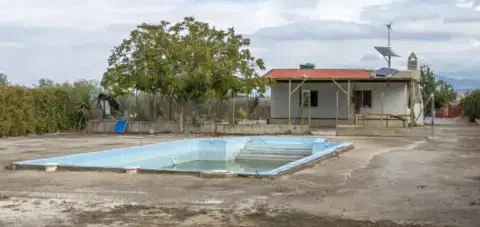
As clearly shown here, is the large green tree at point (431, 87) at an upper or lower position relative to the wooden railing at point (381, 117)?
upper

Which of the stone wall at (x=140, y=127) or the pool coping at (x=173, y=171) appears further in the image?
the stone wall at (x=140, y=127)

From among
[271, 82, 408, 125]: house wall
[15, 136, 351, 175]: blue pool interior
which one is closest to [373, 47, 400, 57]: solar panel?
[271, 82, 408, 125]: house wall

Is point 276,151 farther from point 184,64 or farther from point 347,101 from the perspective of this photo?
point 347,101

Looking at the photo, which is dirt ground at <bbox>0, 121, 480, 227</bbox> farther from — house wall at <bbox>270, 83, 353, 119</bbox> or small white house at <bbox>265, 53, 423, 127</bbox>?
house wall at <bbox>270, 83, 353, 119</bbox>

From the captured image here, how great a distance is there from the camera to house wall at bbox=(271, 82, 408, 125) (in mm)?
30219

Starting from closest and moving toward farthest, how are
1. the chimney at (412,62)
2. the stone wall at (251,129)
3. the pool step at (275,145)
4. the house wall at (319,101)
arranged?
the pool step at (275,145)
the stone wall at (251,129)
the house wall at (319,101)
the chimney at (412,62)

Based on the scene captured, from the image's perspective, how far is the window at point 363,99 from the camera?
30.6 meters

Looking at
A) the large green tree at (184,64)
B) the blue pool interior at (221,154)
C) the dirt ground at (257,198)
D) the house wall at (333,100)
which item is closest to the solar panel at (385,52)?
the house wall at (333,100)

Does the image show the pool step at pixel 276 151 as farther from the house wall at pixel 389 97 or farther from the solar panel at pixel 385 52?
the solar panel at pixel 385 52

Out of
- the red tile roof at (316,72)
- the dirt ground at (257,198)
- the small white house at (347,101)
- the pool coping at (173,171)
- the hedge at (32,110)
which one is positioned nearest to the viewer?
the dirt ground at (257,198)

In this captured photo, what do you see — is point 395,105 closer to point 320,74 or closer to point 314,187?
point 320,74

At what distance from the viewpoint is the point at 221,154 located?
20031mm

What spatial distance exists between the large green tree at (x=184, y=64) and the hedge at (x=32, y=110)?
2.49 m

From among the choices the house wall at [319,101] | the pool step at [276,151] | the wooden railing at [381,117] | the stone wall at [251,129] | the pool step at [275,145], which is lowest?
the pool step at [276,151]
